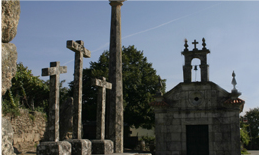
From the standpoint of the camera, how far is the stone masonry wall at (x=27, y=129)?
15305mm

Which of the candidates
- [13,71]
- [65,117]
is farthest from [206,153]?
[13,71]

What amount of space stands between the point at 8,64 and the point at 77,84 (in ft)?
17.0

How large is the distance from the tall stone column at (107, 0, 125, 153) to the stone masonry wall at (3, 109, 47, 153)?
552cm

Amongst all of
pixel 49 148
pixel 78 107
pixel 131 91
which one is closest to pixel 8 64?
pixel 49 148

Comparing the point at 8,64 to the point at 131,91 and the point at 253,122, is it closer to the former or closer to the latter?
the point at 131,91

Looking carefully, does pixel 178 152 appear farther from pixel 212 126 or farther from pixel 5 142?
pixel 5 142

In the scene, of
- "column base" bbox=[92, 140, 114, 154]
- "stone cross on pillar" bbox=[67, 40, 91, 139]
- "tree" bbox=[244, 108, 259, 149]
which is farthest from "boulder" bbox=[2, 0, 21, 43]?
"tree" bbox=[244, 108, 259, 149]

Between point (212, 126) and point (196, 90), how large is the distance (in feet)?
7.62

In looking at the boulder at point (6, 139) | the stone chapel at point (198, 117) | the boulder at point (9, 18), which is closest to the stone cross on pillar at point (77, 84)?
the boulder at point (9, 18)

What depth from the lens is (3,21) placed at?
2.99m

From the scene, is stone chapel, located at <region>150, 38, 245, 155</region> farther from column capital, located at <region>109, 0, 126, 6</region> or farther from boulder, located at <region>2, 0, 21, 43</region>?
boulder, located at <region>2, 0, 21, 43</region>

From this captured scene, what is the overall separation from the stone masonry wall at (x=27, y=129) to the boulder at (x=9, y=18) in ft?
41.6

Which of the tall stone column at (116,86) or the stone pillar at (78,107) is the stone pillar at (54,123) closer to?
the stone pillar at (78,107)

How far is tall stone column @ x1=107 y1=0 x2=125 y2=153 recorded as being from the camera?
456 inches
